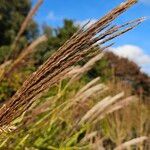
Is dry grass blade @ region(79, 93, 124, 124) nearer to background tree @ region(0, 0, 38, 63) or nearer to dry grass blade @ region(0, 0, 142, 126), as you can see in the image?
dry grass blade @ region(0, 0, 142, 126)

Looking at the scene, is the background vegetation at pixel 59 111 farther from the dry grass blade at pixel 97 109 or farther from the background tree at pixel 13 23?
the background tree at pixel 13 23

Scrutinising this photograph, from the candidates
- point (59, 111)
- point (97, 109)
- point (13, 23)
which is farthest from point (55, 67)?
point (13, 23)

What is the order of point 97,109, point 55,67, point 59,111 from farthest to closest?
point 59,111 → point 97,109 → point 55,67

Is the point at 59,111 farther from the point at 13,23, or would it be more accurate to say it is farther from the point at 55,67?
the point at 13,23

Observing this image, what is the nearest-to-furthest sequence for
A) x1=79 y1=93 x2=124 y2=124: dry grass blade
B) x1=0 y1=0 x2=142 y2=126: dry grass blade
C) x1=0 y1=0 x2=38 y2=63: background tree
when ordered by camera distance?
x1=0 y1=0 x2=142 y2=126: dry grass blade
x1=79 y1=93 x2=124 y2=124: dry grass blade
x1=0 y1=0 x2=38 y2=63: background tree

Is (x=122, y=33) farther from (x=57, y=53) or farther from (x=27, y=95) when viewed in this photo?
(x=27, y=95)

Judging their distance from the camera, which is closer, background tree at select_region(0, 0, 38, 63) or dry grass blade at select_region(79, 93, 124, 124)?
dry grass blade at select_region(79, 93, 124, 124)

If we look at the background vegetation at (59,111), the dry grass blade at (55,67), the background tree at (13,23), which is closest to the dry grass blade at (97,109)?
the background vegetation at (59,111)

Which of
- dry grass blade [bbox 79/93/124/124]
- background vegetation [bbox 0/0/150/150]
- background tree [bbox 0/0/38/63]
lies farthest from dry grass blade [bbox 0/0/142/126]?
background tree [bbox 0/0/38/63]
